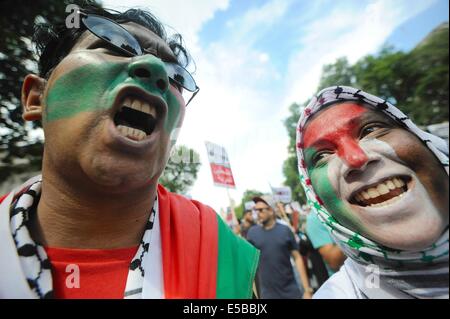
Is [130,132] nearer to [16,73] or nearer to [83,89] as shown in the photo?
[83,89]

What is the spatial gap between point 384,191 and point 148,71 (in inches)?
45.3

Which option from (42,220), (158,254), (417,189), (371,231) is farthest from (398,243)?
(42,220)

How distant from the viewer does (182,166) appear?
2.24 meters

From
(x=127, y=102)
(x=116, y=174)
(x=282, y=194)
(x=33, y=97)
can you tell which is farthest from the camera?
(x=282, y=194)

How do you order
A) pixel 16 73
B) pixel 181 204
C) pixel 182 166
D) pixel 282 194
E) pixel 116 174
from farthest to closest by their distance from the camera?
pixel 282 194, pixel 16 73, pixel 182 166, pixel 181 204, pixel 116 174

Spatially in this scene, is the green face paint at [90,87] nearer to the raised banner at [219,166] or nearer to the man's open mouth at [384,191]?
the man's open mouth at [384,191]

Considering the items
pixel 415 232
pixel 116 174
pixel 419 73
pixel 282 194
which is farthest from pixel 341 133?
pixel 419 73

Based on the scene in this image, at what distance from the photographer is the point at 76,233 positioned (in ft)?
3.52

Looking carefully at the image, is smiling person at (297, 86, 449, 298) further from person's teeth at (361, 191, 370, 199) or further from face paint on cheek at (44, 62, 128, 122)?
face paint on cheek at (44, 62, 128, 122)

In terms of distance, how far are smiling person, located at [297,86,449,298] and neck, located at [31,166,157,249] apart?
0.93 metres

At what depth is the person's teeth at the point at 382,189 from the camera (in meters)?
1.09

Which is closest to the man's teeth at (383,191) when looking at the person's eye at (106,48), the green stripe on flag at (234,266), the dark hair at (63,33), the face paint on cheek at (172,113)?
the green stripe on flag at (234,266)
